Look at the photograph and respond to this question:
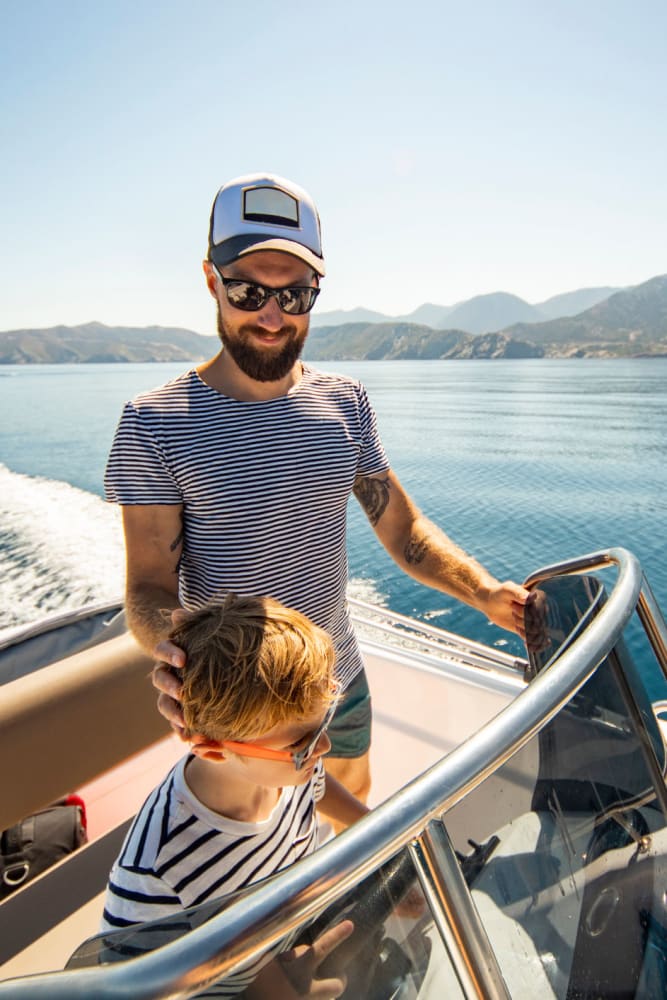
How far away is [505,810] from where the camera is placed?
2.60 feet

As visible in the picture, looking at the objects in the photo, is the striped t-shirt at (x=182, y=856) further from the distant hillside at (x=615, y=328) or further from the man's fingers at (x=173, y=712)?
the distant hillside at (x=615, y=328)

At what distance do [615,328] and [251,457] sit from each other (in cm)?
11333

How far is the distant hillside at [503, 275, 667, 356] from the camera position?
78188mm

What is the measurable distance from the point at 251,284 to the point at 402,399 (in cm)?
2828

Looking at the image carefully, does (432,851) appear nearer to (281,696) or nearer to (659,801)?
(281,696)

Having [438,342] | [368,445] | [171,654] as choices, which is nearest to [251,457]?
[368,445]

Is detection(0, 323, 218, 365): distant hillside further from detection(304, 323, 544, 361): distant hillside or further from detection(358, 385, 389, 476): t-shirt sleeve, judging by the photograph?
detection(358, 385, 389, 476): t-shirt sleeve

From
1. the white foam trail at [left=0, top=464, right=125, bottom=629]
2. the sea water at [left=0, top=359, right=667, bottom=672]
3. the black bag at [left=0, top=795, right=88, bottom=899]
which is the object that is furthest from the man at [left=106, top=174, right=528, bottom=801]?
the sea water at [left=0, top=359, right=667, bottom=672]

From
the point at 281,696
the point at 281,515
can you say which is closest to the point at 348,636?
the point at 281,515

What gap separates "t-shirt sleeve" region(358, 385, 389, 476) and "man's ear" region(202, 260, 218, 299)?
427 millimetres

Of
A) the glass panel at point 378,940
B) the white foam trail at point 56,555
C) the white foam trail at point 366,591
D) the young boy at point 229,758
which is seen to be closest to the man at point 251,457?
the young boy at point 229,758

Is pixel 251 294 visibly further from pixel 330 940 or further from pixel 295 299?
pixel 330 940

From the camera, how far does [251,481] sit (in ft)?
4.56

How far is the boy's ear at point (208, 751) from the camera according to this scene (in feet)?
3.02
